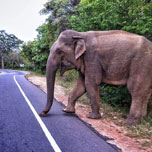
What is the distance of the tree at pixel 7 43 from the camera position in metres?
74.9

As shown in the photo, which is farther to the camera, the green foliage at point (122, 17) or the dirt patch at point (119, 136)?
the green foliage at point (122, 17)

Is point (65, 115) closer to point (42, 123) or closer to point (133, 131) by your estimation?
point (42, 123)

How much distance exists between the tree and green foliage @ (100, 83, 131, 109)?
7100cm

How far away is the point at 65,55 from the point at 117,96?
317 centimetres

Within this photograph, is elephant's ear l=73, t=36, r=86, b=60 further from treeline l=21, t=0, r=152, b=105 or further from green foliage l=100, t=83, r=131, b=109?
green foliage l=100, t=83, r=131, b=109

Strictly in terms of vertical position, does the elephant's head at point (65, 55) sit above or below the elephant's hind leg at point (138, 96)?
above

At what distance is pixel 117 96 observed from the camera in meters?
7.54

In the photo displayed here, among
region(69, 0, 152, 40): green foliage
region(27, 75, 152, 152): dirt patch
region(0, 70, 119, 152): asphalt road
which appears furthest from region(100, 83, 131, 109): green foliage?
region(0, 70, 119, 152): asphalt road

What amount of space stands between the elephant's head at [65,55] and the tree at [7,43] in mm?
72389

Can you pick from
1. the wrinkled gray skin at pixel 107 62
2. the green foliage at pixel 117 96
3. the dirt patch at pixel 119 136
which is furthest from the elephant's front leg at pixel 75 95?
the green foliage at pixel 117 96

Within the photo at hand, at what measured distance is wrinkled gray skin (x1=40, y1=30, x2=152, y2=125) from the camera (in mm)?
4840

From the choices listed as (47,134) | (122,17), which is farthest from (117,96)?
(47,134)

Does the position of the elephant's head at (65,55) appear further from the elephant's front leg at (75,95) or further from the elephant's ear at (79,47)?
the elephant's front leg at (75,95)

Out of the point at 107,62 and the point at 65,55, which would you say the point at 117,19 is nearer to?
the point at 107,62
